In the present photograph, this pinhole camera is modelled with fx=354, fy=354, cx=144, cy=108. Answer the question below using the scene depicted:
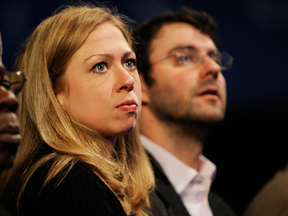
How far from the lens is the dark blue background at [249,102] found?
2.21 m

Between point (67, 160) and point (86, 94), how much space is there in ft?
0.68

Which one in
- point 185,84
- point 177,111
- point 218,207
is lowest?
point 218,207

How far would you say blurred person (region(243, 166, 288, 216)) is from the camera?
1.49 metres

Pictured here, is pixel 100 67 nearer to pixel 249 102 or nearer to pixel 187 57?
pixel 187 57

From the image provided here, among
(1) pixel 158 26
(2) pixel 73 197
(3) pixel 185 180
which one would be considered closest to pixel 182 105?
(3) pixel 185 180

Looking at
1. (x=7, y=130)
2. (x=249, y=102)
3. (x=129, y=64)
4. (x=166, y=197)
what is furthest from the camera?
(x=249, y=102)

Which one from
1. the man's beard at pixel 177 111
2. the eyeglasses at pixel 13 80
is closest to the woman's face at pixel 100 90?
the eyeglasses at pixel 13 80

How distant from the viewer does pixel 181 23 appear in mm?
1857

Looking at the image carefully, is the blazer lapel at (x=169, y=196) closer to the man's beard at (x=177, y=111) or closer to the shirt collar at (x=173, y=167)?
the shirt collar at (x=173, y=167)

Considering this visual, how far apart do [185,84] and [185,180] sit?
44 centimetres

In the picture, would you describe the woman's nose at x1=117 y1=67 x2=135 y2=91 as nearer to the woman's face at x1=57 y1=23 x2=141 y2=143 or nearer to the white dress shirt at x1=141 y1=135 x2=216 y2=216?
the woman's face at x1=57 y1=23 x2=141 y2=143

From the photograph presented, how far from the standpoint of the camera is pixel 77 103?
1044 mm

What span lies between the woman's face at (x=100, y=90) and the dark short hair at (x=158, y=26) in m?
0.69

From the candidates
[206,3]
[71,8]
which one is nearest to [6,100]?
[71,8]
